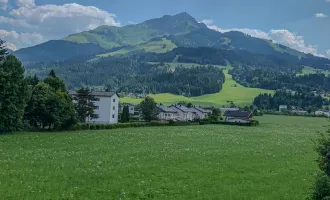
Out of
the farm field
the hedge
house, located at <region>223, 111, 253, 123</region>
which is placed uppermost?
house, located at <region>223, 111, 253, 123</region>

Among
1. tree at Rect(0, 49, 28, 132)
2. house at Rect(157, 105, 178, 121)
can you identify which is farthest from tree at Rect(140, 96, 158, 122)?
tree at Rect(0, 49, 28, 132)

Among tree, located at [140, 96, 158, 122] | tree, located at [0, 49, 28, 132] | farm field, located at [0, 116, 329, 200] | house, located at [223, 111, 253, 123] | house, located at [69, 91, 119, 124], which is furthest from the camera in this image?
house, located at [223, 111, 253, 123]

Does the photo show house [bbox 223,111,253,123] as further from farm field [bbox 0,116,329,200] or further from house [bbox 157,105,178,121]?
farm field [bbox 0,116,329,200]

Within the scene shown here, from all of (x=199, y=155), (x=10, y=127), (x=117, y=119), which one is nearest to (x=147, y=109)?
(x=117, y=119)

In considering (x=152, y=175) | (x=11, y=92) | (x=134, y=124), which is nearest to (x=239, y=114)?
(x=134, y=124)

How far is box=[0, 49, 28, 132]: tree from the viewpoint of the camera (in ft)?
164

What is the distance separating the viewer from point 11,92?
50719 millimetres

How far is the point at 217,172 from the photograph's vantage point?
23859 millimetres

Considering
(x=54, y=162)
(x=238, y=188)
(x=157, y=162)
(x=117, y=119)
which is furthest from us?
(x=117, y=119)

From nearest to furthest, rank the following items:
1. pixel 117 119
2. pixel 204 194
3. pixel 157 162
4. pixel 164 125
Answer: pixel 204 194 → pixel 157 162 → pixel 164 125 → pixel 117 119

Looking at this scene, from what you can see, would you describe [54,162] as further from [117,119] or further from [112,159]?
[117,119]

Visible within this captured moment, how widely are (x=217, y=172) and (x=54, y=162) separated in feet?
36.7

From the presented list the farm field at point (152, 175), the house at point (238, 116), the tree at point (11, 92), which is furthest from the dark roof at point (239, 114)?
the farm field at point (152, 175)

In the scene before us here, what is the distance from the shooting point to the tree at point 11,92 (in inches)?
1965
